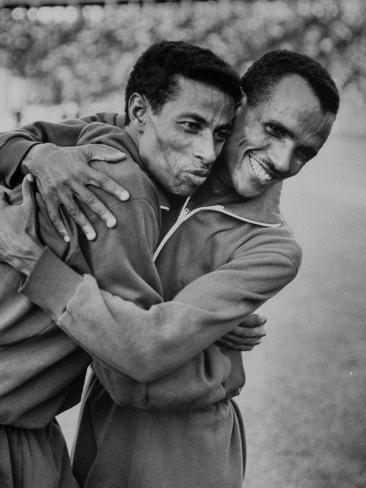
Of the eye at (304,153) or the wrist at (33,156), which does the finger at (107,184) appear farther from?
→ the eye at (304,153)

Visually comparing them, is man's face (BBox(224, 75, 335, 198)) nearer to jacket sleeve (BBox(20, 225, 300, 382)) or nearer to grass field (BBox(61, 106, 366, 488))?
jacket sleeve (BBox(20, 225, 300, 382))

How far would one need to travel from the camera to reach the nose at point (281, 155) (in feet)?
5.70

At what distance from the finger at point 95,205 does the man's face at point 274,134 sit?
0.44 metres

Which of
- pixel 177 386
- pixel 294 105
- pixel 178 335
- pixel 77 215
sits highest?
pixel 294 105

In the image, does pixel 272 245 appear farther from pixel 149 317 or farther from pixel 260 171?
pixel 149 317

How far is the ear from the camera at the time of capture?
1.72 m

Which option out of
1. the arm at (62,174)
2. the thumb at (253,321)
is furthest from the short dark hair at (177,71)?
the thumb at (253,321)

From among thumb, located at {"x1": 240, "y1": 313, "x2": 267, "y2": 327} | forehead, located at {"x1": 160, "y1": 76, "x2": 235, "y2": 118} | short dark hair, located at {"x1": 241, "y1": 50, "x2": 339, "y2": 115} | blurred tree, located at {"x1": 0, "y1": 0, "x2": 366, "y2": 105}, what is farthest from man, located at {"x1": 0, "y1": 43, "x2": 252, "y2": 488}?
blurred tree, located at {"x1": 0, "y1": 0, "x2": 366, "y2": 105}

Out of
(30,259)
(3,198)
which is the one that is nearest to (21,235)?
(30,259)

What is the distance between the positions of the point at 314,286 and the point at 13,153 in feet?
13.2

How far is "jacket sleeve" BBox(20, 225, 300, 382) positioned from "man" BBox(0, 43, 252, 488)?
0.05 m

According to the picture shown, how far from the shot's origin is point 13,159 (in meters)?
1.74

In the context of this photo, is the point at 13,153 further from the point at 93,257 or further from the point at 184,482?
the point at 184,482

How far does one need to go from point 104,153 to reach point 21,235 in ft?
0.97
